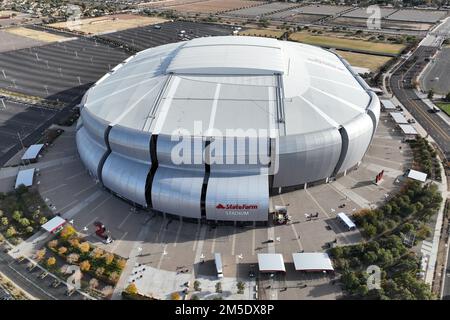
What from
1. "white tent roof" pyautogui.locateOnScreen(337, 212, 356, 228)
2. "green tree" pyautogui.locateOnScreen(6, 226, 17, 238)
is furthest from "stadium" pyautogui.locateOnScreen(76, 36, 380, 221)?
"green tree" pyautogui.locateOnScreen(6, 226, 17, 238)

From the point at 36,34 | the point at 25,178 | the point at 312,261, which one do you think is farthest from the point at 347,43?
the point at 36,34

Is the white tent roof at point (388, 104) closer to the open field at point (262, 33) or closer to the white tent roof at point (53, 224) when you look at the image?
the open field at point (262, 33)

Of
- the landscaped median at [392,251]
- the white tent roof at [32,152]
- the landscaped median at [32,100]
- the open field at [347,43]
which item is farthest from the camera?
the open field at [347,43]

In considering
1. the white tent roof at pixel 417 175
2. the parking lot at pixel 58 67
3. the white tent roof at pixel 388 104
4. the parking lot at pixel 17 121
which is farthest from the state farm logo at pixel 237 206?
the parking lot at pixel 58 67

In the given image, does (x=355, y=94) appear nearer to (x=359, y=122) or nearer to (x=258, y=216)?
(x=359, y=122)

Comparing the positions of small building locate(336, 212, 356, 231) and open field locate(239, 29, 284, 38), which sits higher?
open field locate(239, 29, 284, 38)

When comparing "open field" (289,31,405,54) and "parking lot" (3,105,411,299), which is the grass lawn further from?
"open field" (289,31,405,54)
